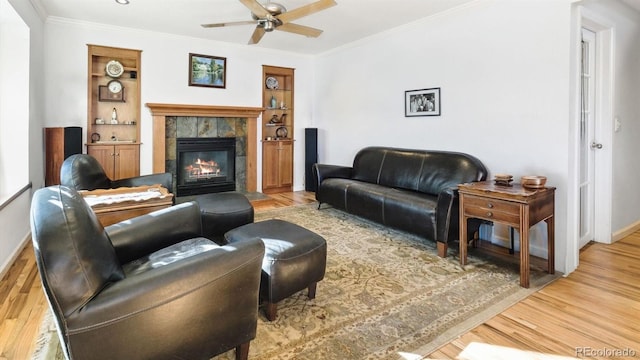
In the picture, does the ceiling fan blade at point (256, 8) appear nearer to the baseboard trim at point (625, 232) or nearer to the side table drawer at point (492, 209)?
the side table drawer at point (492, 209)

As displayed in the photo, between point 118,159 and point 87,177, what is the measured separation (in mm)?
1635

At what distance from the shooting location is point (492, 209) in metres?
2.60

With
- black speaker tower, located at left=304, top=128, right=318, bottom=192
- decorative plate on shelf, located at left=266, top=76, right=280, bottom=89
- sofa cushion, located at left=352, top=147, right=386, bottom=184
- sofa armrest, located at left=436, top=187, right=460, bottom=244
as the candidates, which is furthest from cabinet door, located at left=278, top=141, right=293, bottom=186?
sofa armrest, located at left=436, top=187, right=460, bottom=244

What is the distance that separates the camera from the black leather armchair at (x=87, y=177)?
308 centimetres

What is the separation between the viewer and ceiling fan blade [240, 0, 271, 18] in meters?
2.74

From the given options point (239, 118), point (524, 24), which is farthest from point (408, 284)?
point (239, 118)

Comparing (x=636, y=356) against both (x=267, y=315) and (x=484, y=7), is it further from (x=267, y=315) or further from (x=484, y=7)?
(x=484, y=7)

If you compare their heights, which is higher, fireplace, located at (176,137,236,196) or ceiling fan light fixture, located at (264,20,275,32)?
ceiling fan light fixture, located at (264,20,275,32)

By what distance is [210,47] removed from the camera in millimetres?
5324

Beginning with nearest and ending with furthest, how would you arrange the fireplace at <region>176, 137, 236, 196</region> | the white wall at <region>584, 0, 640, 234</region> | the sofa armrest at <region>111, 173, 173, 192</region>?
the white wall at <region>584, 0, 640, 234</region> < the sofa armrest at <region>111, 173, 173, 192</region> < the fireplace at <region>176, 137, 236, 196</region>

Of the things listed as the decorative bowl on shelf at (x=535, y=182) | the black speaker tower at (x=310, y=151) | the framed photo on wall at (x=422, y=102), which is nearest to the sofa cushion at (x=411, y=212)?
the decorative bowl on shelf at (x=535, y=182)

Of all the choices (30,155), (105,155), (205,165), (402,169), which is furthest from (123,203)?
(205,165)

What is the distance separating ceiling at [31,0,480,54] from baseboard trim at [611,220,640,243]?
9.20 ft

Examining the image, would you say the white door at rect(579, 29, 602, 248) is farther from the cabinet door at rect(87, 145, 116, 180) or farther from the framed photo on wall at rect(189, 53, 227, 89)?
the cabinet door at rect(87, 145, 116, 180)
